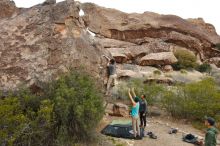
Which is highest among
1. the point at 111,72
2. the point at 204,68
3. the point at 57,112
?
the point at 111,72

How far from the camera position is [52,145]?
37.9 feet

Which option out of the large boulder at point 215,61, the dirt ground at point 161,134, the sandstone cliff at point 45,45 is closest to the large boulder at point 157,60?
the large boulder at point 215,61

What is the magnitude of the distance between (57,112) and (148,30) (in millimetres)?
35463

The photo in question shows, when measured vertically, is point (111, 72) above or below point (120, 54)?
below

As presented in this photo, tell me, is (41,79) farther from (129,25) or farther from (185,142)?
(129,25)

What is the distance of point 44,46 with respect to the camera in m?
12.8

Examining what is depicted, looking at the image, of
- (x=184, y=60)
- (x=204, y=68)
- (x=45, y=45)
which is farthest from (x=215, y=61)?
(x=45, y=45)

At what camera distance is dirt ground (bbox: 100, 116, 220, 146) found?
13355mm

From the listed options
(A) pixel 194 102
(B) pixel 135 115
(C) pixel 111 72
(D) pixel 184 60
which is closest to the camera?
(B) pixel 135 115

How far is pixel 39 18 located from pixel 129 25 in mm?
32863

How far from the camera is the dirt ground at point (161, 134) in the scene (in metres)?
13.4

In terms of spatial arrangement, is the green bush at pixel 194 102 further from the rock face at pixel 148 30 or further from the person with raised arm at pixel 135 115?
the rock face at pixel 148 30

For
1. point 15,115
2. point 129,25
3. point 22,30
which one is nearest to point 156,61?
point 129,25

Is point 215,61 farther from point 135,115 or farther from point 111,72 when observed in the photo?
point 135,115
